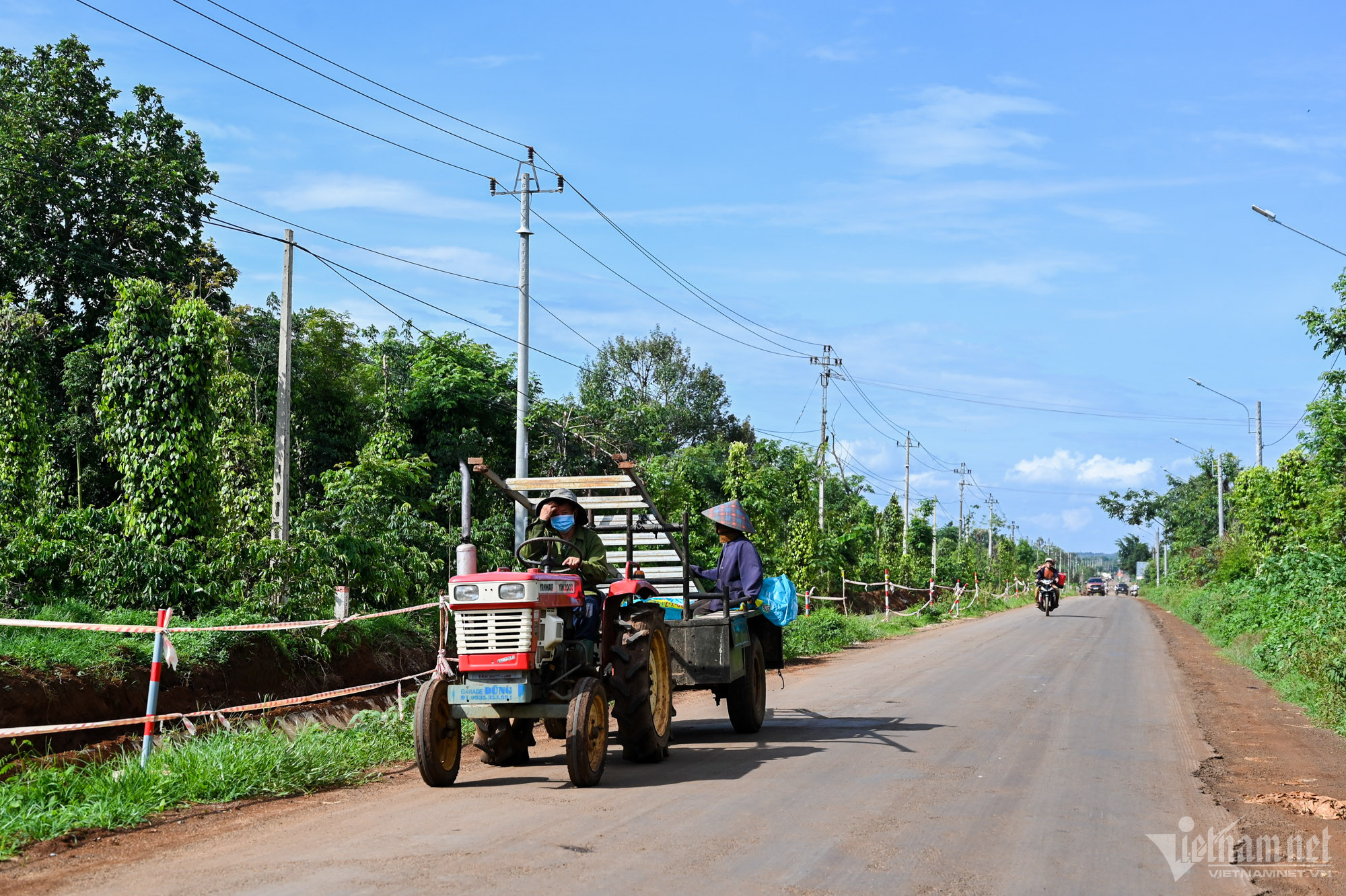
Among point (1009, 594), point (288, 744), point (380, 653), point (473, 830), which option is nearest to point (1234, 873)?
point (473, 830)

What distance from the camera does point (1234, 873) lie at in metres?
6.23

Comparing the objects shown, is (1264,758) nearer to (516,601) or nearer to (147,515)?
(516,601)

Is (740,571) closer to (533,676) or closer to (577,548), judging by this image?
(577,548)

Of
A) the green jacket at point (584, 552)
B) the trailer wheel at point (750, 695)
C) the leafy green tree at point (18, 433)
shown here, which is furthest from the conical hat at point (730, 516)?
the leafy green tree at point (18, 433)

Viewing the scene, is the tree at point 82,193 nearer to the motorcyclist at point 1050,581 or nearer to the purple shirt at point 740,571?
the purple shirt at point 740,571

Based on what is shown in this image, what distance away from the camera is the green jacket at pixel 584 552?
30.6ft

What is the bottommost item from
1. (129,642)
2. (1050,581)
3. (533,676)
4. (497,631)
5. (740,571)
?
(1050,581)

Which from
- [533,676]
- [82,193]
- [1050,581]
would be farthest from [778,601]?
[1050,581]

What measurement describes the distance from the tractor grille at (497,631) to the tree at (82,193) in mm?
24457

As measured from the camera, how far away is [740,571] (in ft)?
39.3

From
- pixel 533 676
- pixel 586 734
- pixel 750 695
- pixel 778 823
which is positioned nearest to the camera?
pixel 778 823

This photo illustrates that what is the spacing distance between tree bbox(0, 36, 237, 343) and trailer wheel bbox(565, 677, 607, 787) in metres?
25.0

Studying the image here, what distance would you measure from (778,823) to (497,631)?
8.07 ft

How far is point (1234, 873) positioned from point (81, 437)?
25886 millimetres
